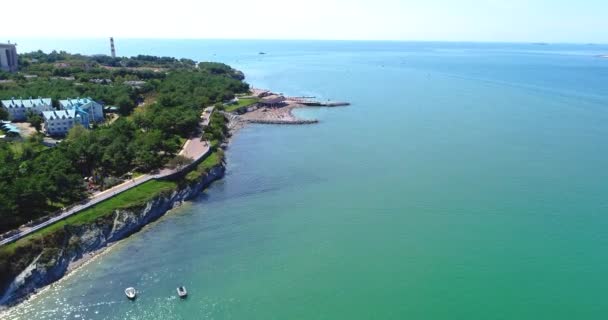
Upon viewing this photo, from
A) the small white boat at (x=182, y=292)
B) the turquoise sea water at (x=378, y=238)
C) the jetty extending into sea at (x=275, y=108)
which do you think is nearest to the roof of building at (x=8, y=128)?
the turquoise sea water at (x=378, y=238)

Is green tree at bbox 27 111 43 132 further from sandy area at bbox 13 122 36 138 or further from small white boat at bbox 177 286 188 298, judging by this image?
small white boat at bbox 177 286 188 298

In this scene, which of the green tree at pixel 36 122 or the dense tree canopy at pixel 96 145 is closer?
the dense tree canopy at pixel 96 145

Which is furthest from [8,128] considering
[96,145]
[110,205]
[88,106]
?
[110,205]

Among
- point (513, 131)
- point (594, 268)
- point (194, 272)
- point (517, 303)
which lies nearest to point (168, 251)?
point (194, 272)

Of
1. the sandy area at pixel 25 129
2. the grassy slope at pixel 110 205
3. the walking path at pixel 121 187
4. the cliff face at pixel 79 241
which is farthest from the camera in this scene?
the sandy area at pixel 25 129

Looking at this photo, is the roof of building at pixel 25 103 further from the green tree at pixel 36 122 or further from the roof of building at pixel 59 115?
the roof of building at pixel 59 115

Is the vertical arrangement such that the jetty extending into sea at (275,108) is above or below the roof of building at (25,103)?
below

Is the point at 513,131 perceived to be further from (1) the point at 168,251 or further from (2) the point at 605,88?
(2) the point at 605,88
